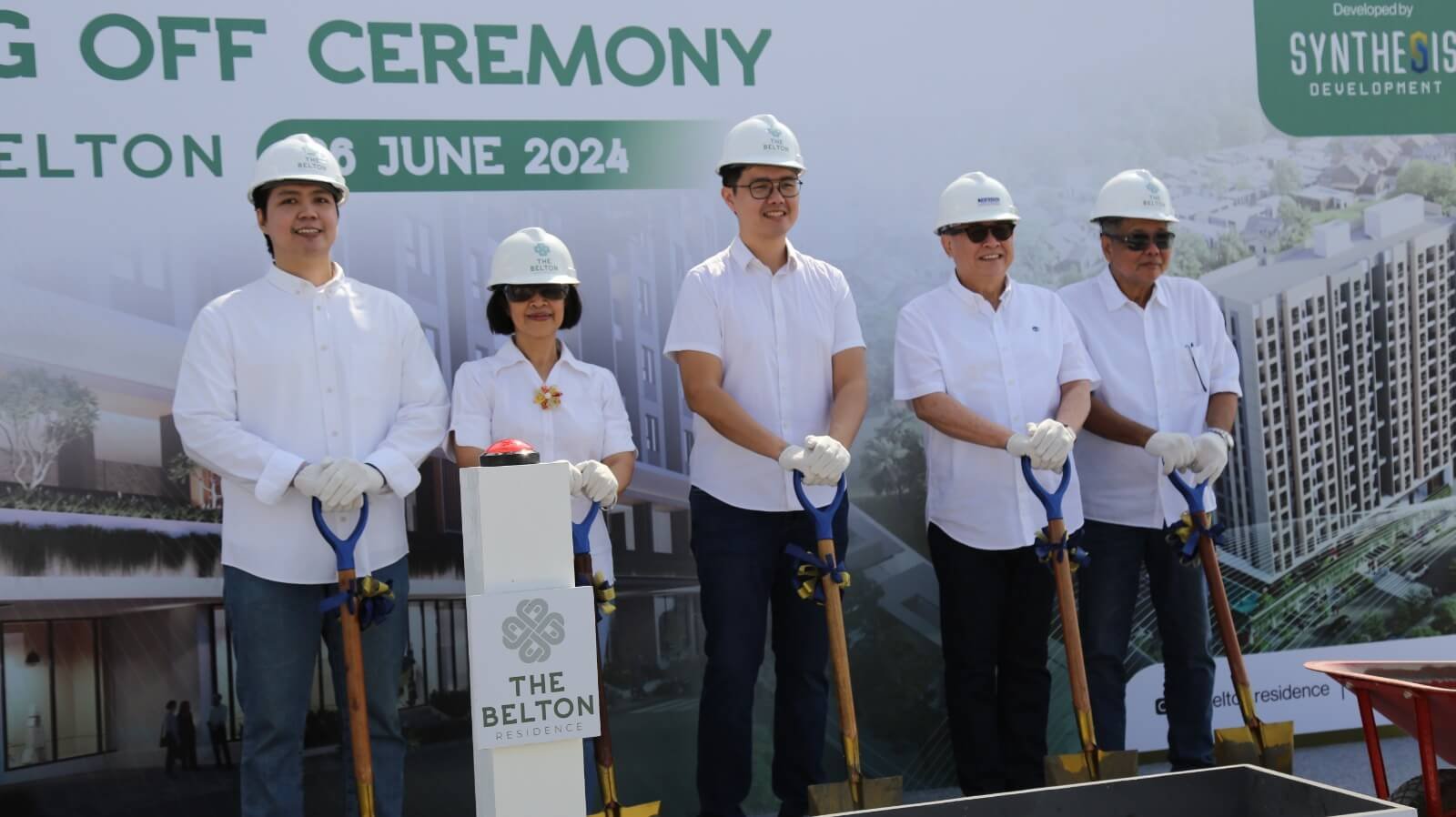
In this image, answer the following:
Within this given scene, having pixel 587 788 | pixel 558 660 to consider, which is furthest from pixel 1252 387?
pixel 558 660

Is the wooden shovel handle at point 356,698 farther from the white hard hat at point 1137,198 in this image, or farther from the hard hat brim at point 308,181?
the white hard hat at point 1137,198

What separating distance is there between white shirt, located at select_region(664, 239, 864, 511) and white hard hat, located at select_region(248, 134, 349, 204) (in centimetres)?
99

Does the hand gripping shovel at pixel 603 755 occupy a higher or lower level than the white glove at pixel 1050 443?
lower

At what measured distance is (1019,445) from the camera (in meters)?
3.76

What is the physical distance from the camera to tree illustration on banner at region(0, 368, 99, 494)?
4.01m

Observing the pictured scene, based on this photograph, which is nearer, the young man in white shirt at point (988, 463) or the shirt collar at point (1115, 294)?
the young man in white shirt at point (988, 463)

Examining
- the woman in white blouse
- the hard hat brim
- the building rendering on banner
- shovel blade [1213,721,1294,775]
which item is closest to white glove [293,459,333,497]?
the woman in white blouse

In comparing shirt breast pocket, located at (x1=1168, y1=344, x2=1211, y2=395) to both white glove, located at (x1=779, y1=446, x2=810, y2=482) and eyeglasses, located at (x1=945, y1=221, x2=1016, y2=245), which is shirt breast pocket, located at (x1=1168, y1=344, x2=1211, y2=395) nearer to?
eyeglasses, located at (x1=945, y1=221, x2=1016, y2=245)

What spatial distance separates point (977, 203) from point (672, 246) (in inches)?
40.7

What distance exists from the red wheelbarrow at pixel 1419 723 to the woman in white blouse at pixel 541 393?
72.3 inches

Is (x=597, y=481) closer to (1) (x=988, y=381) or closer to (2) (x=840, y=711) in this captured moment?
(2) (x=840, y=711)

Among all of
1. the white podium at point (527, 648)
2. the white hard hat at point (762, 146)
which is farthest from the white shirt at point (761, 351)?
the white podium at point (527, 648)

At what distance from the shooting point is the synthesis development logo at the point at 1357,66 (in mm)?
5027

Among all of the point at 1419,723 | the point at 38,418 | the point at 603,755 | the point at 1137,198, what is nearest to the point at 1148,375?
the point at 1137,198
